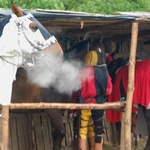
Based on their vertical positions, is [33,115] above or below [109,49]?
below

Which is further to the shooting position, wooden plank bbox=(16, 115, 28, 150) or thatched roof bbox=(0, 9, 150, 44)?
wooden plank bbox=(16, 115, 28, 150)

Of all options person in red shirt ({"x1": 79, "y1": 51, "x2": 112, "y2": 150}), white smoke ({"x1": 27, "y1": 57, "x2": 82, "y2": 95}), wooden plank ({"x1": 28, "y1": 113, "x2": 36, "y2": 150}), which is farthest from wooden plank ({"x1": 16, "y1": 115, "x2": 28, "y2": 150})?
person in red shirt ({"x1": 79, "y1": 51, "x2": 112, "y2": 150})

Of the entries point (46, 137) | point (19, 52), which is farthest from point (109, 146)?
point (19, 52)

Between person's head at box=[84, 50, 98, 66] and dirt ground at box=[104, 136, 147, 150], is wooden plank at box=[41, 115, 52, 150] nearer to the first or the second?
dirt ground at box=[104, 136, 147, 150]

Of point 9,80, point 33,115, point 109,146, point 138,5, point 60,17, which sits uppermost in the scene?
point 138,5

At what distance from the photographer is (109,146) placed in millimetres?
8742

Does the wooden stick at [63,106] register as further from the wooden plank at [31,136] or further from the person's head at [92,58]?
the wooden plank at [31,136]

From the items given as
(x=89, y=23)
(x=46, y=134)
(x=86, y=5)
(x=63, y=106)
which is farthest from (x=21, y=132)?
(x=86, y=5)

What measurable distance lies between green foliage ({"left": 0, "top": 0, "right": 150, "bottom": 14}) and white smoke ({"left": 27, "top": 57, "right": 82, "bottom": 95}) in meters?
3.73

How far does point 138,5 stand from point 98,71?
317 inches

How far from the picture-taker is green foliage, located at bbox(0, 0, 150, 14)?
1109cm

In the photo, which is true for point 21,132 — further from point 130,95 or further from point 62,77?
point 130,95

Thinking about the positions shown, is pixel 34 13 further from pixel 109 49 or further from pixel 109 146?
pixel 109 146

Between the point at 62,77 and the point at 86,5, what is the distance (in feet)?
19.1
